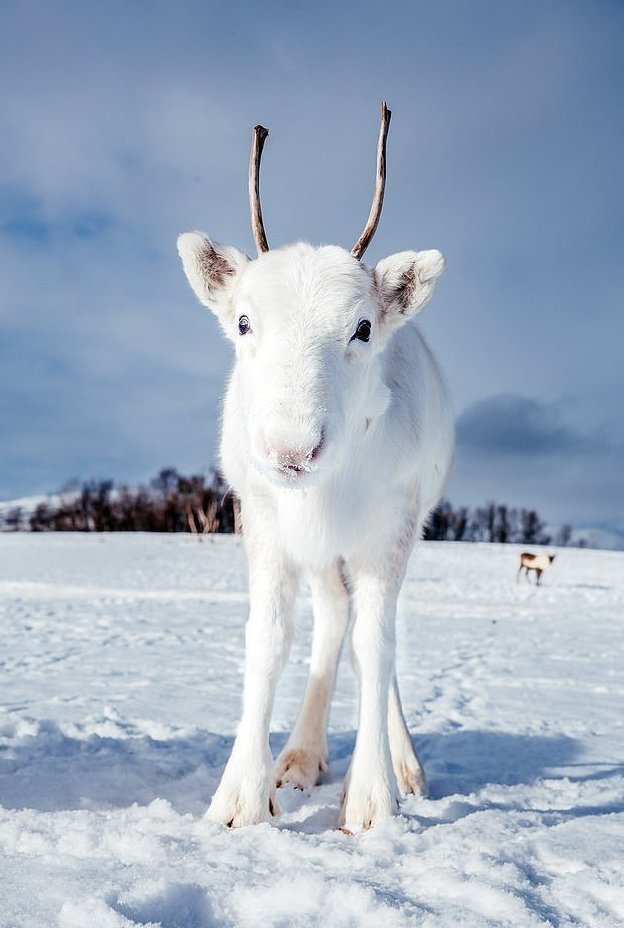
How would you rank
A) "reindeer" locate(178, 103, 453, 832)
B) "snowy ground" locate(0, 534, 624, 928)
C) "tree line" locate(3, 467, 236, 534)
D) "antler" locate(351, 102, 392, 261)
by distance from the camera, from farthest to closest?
1. "tree line" locate(3, 467, 236, 534)
2. "antler" locate(351, 102, 392, 261)
3. "reindeer" locate(178, 103, 453, 832)
4. "snowy ground" locate(0, 534, 624, 928)

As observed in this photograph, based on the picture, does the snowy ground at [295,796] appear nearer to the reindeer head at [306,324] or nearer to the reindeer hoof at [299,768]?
the reindeer hoof at [299,768]

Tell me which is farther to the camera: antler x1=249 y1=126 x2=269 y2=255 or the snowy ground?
antler x1=249 y1=126 x2=269 y2=255

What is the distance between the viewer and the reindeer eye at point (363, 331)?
2.87 metres

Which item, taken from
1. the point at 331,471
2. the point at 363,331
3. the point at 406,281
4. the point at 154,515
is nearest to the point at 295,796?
the point at 331,471

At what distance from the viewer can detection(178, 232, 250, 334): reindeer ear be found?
3.13 m

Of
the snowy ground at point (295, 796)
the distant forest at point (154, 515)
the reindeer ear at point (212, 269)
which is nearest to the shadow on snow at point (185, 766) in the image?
the snowy ground at point (295, 796)

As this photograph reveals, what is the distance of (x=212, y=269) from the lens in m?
3.19

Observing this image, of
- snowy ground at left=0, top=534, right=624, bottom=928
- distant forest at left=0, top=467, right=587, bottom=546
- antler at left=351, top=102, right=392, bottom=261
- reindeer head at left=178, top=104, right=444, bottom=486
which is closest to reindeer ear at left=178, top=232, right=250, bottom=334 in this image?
reindeer head at left=178, top=104, right=444, bottom=486

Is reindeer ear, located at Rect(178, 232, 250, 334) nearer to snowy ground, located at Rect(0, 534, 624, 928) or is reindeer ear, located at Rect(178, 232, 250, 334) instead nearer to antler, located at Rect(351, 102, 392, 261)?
antler, located at Rect(351, 102, 392, 261)

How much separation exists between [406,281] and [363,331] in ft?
1.33

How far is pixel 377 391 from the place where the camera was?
305 cm

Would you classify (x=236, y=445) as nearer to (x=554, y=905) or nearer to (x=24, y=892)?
(x=24, y=892)

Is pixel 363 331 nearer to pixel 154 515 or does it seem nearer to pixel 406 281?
pixel 406 281

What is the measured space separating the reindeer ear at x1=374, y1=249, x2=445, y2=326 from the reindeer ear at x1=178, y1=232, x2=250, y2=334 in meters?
0.57
